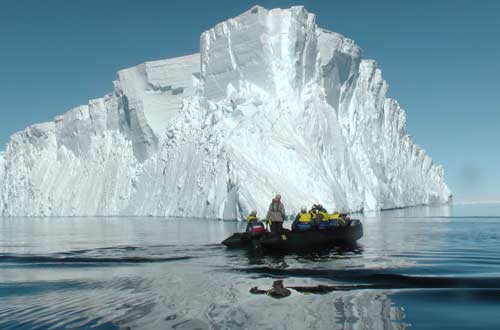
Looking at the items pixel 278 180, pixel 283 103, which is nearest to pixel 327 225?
pixel 278 180

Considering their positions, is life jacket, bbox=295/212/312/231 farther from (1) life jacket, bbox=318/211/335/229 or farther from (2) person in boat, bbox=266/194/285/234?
(2) person in boat, bbox=266/194/285/234

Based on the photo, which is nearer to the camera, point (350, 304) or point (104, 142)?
point (350, 304)

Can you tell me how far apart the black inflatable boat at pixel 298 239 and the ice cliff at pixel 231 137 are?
17551 mm

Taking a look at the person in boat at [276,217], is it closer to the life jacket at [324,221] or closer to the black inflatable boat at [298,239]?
the black inflatable boat at [298,239]

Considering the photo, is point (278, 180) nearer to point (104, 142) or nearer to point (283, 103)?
point (283, 103)

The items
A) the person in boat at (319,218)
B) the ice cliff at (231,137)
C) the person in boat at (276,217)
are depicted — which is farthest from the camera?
the ice cliff at (231,137)

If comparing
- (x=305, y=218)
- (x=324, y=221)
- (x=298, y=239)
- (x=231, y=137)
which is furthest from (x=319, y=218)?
(x=231, y=137)

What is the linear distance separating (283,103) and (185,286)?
34.1 meters

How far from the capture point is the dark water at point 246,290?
6.80 m

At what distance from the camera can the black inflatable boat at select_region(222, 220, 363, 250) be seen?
47.9 feet

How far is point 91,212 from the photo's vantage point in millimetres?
57688

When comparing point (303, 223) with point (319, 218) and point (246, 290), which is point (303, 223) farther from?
point (246, 290)

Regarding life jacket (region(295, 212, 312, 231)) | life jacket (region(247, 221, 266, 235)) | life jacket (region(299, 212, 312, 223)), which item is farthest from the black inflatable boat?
life jacket (region(299, 212, 312, 223))

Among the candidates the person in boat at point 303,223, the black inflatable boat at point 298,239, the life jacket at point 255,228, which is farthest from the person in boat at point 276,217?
the person in boat at point 303,223
